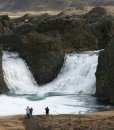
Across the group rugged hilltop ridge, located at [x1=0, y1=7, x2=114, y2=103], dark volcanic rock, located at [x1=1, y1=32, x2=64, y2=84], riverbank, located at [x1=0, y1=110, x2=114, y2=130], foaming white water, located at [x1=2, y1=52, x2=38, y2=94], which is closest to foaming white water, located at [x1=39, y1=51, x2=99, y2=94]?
dark volcanic rock, located at [x1=1, y1=32, x2=64, y2=84]

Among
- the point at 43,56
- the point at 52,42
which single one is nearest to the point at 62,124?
the point at 43,56

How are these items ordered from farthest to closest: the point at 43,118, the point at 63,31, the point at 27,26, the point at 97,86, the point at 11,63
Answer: the point at 27,26
the point at 63,31
the point at 11,63
the point at 97,86
the point at 43,118

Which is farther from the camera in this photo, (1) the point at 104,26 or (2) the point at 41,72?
(1) the point at 104,26

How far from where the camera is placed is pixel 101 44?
70688 mm

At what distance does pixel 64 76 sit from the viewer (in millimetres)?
58312

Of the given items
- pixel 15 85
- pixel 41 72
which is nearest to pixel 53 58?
pixel 41 72

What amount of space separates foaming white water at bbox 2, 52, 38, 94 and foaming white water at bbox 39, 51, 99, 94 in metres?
1.70

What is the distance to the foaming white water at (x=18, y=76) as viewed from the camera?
5594cm

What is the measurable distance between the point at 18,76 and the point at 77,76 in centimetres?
656

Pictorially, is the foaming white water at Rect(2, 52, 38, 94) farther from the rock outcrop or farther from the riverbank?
the riverbank

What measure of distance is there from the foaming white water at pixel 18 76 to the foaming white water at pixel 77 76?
170 cm

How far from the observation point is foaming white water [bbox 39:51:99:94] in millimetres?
54625

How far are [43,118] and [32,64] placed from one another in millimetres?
28782

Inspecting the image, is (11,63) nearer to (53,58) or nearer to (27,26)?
(53,58)
